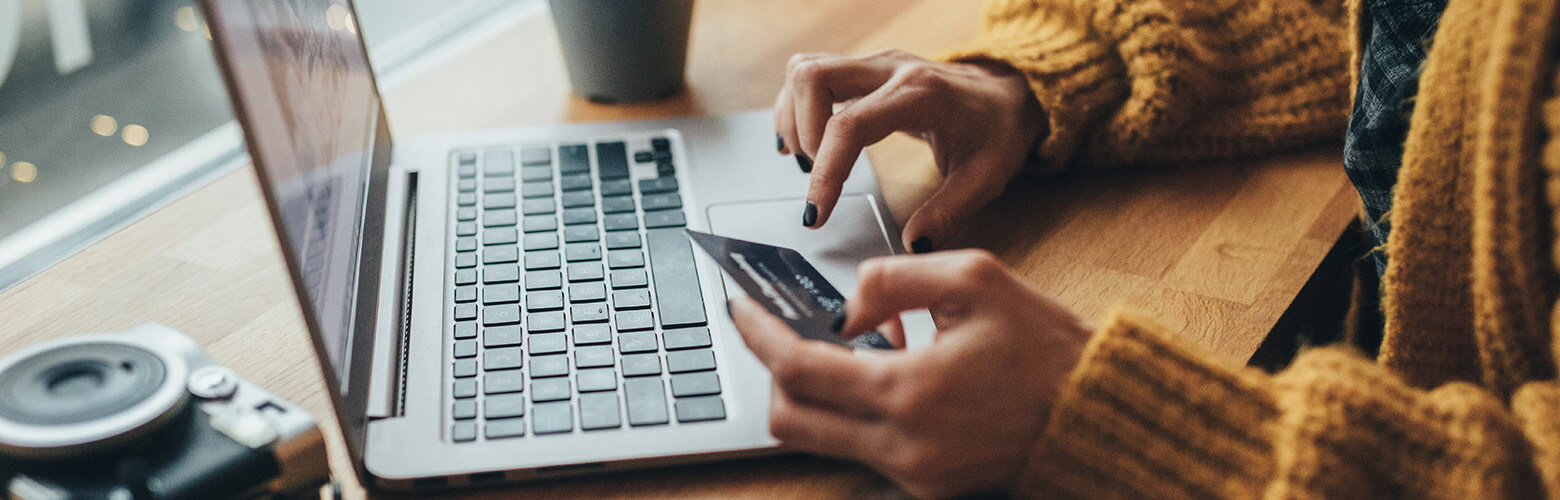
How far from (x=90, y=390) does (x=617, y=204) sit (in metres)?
0.30

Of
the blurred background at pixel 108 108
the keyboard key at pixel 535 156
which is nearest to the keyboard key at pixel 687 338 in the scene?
the keyboard key at pixel 535 156

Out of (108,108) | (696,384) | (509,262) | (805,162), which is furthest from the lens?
(108,108)

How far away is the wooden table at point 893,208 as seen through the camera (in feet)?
1.63

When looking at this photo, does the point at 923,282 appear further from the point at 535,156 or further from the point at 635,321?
the point at 535,156

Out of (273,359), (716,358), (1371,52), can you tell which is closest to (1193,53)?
(1371,52)

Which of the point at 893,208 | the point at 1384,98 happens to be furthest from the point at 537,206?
the point at 1384,98

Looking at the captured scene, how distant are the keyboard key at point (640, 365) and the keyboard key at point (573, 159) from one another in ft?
0.71

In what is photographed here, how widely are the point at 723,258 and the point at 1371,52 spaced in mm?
408

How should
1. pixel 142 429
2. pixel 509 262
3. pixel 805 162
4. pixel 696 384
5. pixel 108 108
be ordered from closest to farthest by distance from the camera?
1. pixel 142 429
2. pixel 696 384
3. pixel 509 262
4. pixel 805 162
5. pixel 108 108

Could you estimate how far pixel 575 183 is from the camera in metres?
0.65

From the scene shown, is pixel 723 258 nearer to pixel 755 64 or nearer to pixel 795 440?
pixel 795 440

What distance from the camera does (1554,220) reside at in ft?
1.34

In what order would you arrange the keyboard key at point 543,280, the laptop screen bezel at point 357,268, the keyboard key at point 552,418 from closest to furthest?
the laptop screen bezel at point 357,268 < the keyboard key at point 552,418 < the keyboard key at point 543,280

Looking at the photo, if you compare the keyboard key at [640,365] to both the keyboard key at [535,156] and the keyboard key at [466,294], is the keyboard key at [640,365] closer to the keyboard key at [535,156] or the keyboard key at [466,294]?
the keyboard key at [466,294]
